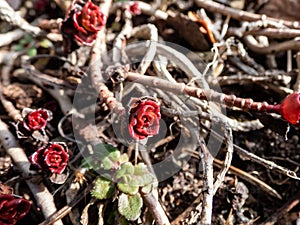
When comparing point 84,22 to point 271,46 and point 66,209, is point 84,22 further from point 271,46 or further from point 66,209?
point 271,46

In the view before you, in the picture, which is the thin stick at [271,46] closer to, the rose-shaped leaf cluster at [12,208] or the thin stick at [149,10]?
the thin stick at [149,10]

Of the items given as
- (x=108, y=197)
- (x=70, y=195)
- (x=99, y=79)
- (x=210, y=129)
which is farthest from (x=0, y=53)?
(x=210, y=129)

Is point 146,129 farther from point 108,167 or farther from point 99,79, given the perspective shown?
point 99,79

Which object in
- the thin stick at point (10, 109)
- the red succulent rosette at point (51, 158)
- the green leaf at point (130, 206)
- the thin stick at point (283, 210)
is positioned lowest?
the thin stick at point (283, 210)

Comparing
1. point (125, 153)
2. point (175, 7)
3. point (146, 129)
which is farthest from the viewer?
point (175, 7)

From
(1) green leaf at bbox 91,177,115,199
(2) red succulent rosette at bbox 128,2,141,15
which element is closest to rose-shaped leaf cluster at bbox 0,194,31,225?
(1) green leaf at bbox 91,177,115,199

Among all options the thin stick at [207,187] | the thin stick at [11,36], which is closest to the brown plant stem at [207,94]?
the thin stick at [207,187]

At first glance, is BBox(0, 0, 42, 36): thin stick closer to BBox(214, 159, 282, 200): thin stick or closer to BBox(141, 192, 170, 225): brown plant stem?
BBox(141, 192, 170, 225): brown plant stem
